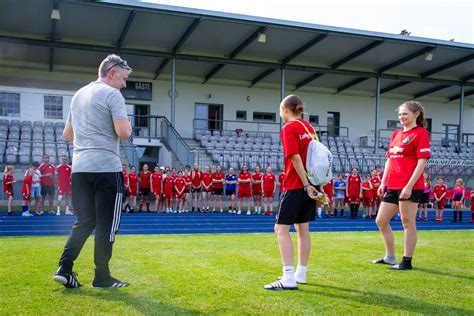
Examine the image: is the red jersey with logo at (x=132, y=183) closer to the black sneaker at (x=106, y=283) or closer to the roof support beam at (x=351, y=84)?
the black sneaker at (x=106, y=283)

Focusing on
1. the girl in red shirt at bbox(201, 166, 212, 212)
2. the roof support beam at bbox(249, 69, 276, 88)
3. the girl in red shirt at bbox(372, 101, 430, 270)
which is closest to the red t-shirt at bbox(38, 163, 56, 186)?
the girl in red shirt at bbox(201, 166, 212, 212)

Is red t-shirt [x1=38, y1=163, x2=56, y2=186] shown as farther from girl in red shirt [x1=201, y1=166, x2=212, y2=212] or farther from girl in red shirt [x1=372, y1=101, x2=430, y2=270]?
girl in red shirt [x1=372, y1=101, x2=430, y2=270]

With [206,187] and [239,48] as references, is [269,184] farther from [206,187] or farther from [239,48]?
[239,48]

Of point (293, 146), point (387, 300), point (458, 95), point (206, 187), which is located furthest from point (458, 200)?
point (458, 95)

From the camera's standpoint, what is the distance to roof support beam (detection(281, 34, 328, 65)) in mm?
21258

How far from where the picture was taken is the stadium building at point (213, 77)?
19.1m

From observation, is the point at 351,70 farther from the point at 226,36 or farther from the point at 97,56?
the point at 97,56

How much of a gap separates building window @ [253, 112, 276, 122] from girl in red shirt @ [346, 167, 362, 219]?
11.5 metres

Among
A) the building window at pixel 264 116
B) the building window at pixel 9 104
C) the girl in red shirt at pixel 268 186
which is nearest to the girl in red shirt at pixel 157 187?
the girl in red shirt at pixel 268 186

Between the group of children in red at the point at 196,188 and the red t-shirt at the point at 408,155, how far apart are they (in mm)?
12643

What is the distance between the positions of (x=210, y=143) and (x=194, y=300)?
19411mm

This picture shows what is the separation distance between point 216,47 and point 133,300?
64.9ft

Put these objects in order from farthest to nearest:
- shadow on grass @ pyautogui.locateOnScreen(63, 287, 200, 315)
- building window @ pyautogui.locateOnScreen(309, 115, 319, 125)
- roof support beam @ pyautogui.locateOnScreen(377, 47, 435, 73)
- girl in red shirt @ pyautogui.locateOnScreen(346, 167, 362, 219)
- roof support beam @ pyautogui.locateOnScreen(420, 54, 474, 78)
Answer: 1. building window @ pyautogui.locateOnScreen(309, 115, 319, 125)
2. roof support beam @ pyautogui.locateOnScreen(420, 54, 474, 78)
3. roof support beam @ pyautogui.locateOnScreen(377, 47, 435, 73)
4. girl in red shirt @ pyautogui.locateOnScreen(346, 167, 362, 219)
5. shadow on grass @ pyautogui.locateOnScreen(63, 287, 200, 315)

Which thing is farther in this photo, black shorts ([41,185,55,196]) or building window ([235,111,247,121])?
building window ([235,111,247,121])
